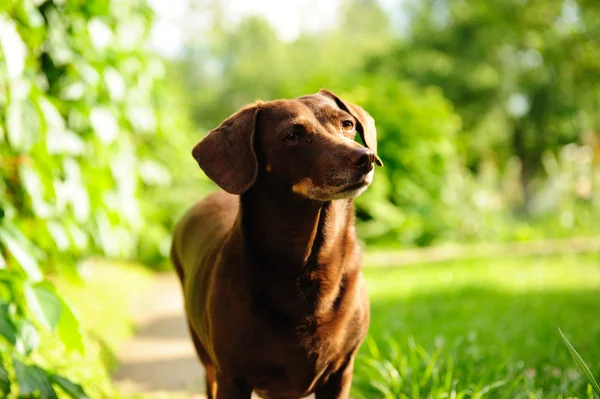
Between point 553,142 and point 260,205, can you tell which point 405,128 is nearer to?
point 260,205

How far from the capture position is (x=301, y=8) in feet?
104

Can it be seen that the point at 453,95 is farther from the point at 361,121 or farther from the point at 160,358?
the point at 361,121

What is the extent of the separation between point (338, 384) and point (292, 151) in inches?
37.3

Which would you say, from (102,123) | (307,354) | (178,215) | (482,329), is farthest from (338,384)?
(178,215)

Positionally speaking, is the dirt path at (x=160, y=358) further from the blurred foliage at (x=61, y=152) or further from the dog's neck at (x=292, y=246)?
the dog's neck at (x=292, y=246)

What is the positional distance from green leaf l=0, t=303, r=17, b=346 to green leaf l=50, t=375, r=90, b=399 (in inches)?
12.3

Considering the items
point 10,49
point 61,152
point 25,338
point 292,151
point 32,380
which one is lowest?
point 32,380

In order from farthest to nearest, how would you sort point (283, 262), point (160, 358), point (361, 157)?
1. point (160, 358)
2. point (283, 262)
3. point (361, 157)

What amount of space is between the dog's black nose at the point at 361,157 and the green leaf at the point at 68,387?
152cm

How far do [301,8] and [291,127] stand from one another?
30641mm

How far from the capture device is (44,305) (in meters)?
2.45

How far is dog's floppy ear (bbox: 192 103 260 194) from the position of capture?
229cm

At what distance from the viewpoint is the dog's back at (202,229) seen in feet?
→ 9.80

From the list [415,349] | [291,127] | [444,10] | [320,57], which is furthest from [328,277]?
[320,57]
